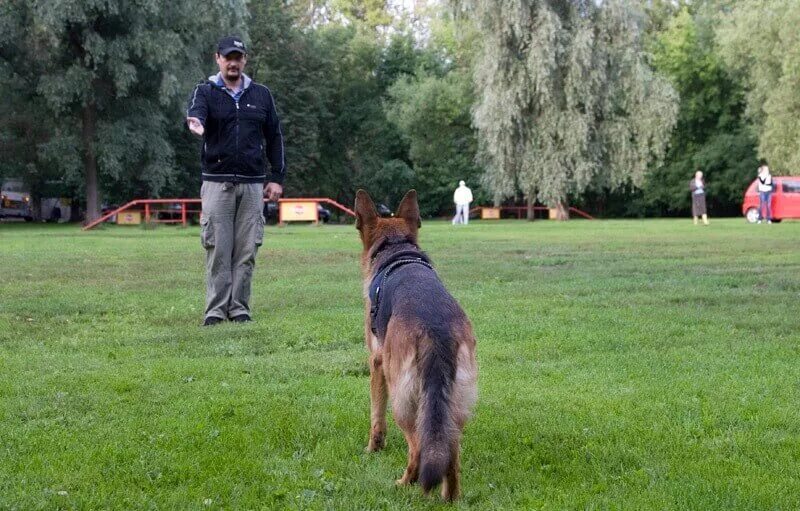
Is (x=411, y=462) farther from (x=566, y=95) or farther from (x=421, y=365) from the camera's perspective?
(x=566, y=95)

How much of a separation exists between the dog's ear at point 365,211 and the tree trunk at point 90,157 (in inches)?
1356

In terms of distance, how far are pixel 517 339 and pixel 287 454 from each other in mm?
3500

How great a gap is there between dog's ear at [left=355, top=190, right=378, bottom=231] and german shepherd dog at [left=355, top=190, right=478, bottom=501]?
1.41 ft

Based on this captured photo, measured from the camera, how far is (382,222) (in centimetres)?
512

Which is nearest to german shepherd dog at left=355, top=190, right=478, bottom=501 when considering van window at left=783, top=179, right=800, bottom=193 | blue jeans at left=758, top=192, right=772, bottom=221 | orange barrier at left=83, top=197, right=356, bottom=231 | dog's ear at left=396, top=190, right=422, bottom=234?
dog's ear at left=396, top=190, right=422, bottom=234

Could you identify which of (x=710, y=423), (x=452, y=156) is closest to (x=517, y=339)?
(x=710, y=423)

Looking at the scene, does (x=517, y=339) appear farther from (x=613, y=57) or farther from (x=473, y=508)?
(x=613, y=57)

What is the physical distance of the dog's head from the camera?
507cm

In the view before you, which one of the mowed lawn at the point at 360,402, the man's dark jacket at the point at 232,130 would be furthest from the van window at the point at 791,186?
the man's dark jacket at the point at 232,130

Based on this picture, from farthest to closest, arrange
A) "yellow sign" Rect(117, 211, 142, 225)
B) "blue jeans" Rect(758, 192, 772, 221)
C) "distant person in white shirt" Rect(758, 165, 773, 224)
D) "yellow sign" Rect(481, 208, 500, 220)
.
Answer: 1. "yellow sign" Rect(481, 208, 500, 220)
2. "yellow sign" Rect(117, 211, 142, 225)
3. "blue jeans" Rect(758, 192, 772, 221)
4. "distant person in white shirt" Rect(758, 165, 773, 224)

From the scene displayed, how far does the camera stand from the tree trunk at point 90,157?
37.7 meters

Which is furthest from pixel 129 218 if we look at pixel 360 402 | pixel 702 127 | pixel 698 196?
pixel 360 402

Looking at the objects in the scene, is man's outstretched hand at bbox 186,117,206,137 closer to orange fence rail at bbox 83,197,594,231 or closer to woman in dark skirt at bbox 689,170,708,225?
orange fence rail at bbox 83,197,594,231

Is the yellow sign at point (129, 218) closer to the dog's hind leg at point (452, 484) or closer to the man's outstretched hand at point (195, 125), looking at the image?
the man's outstretched hand at point (195, 125)
